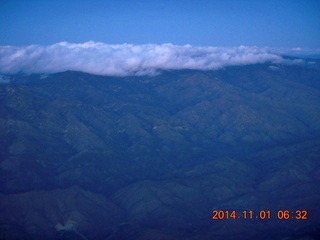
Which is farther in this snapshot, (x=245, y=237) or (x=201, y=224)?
(x=201, y=224)

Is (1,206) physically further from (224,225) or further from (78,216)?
(224,225)

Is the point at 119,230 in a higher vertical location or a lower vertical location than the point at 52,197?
lower

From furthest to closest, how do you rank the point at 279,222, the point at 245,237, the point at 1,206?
the point at 1,206, the point at 279,222, the point at 245,237

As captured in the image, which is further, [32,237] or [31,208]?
[31,208]

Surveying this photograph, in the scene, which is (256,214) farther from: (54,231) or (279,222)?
(54,231)

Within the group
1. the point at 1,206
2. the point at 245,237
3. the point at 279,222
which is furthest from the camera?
the point at 1,206

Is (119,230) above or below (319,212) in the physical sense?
below

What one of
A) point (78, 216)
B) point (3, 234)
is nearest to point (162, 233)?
point (78, 216)

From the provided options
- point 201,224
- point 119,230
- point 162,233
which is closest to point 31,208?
point 119,230
